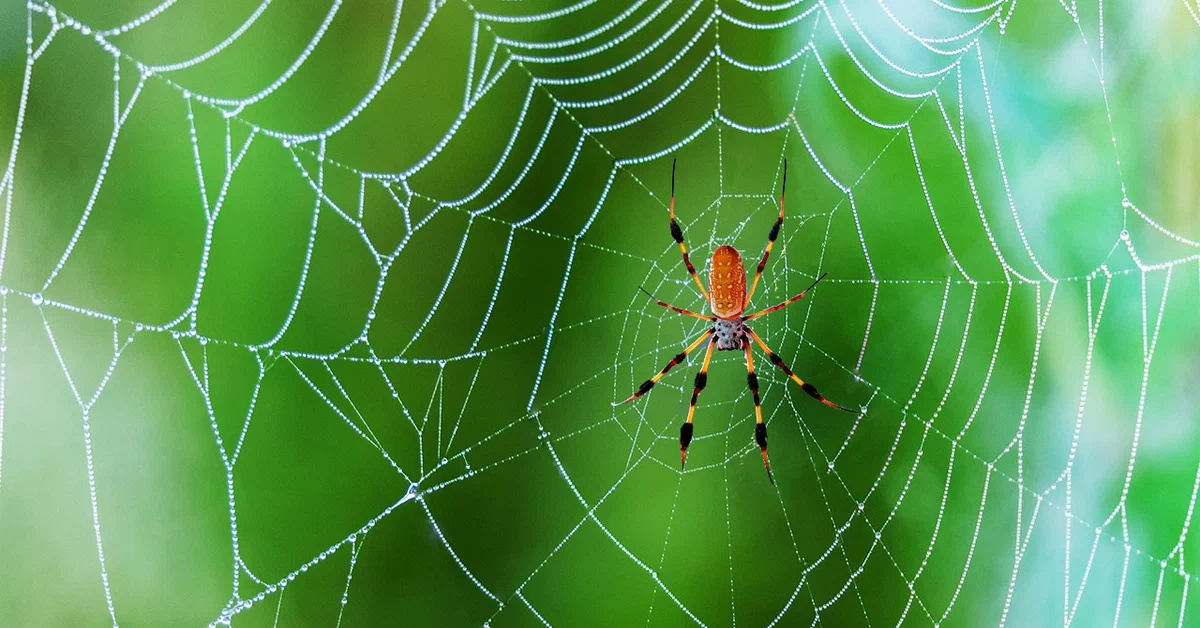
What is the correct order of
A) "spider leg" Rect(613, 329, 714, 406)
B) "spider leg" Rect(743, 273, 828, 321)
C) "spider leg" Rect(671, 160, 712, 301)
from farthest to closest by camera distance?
"spider leg" Rect(613, 329, 714, 406)
"spider leg" Rect(743, 273, 828, 321)
"spider leg" Rect(671, 160, 712, 301)

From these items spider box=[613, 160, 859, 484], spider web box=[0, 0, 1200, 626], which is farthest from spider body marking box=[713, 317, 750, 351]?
spider web box=[0, 0, 1200, 626]

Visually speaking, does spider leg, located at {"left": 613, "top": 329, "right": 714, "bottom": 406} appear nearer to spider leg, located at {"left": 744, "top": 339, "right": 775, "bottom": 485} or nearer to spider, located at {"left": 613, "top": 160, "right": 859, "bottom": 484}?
spider, located at {"left": 613, "top": 160, "right": 859, "bottom": 484}

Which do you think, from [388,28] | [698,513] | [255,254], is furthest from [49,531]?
[698,513]

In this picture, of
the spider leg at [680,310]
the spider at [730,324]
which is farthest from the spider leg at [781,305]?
the spider leg at [680,310]

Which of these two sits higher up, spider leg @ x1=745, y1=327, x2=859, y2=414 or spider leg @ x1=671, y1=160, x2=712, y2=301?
spider leg @ x1=671, y1=160, x2=712, y2=301

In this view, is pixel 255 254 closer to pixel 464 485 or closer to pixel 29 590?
pixel 464 485

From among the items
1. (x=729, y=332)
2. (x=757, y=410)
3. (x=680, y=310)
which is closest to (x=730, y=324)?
(x=729, y=332)

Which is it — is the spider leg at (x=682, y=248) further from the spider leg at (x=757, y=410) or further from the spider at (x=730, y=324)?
A: the spider leg at (x=757, y=410)
